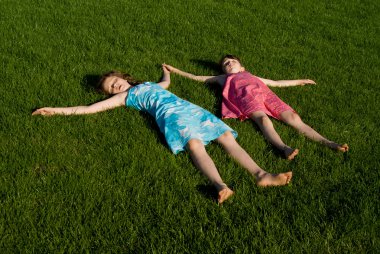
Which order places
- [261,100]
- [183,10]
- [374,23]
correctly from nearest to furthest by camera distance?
[261,100] → [183,10] → [374,23]

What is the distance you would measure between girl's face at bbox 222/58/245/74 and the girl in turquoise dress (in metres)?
1.20

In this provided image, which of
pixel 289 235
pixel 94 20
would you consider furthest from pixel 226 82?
pixel 94 20

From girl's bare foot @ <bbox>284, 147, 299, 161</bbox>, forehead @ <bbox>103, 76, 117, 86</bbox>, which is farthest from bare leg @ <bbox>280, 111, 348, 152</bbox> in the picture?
forehead @ <bbox>103, 76, 117, 86</bbox>

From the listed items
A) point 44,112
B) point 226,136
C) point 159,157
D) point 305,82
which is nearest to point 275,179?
point 226,136

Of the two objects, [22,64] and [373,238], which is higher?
[373,238]

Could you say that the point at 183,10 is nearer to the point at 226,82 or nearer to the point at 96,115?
the point at 226,82

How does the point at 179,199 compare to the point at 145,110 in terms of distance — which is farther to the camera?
the point at 145,110

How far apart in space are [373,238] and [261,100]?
7.75 feet

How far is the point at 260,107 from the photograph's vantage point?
4934 millimetres

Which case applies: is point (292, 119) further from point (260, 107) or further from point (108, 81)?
point (108, 81)

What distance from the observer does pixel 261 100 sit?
5.07 m

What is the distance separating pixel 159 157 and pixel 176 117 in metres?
0.52

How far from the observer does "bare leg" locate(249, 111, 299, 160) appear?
415cm

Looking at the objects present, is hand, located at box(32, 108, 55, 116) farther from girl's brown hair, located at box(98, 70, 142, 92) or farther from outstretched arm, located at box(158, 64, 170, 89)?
outstretched arm, located at box(158, 64, 170, 89)
